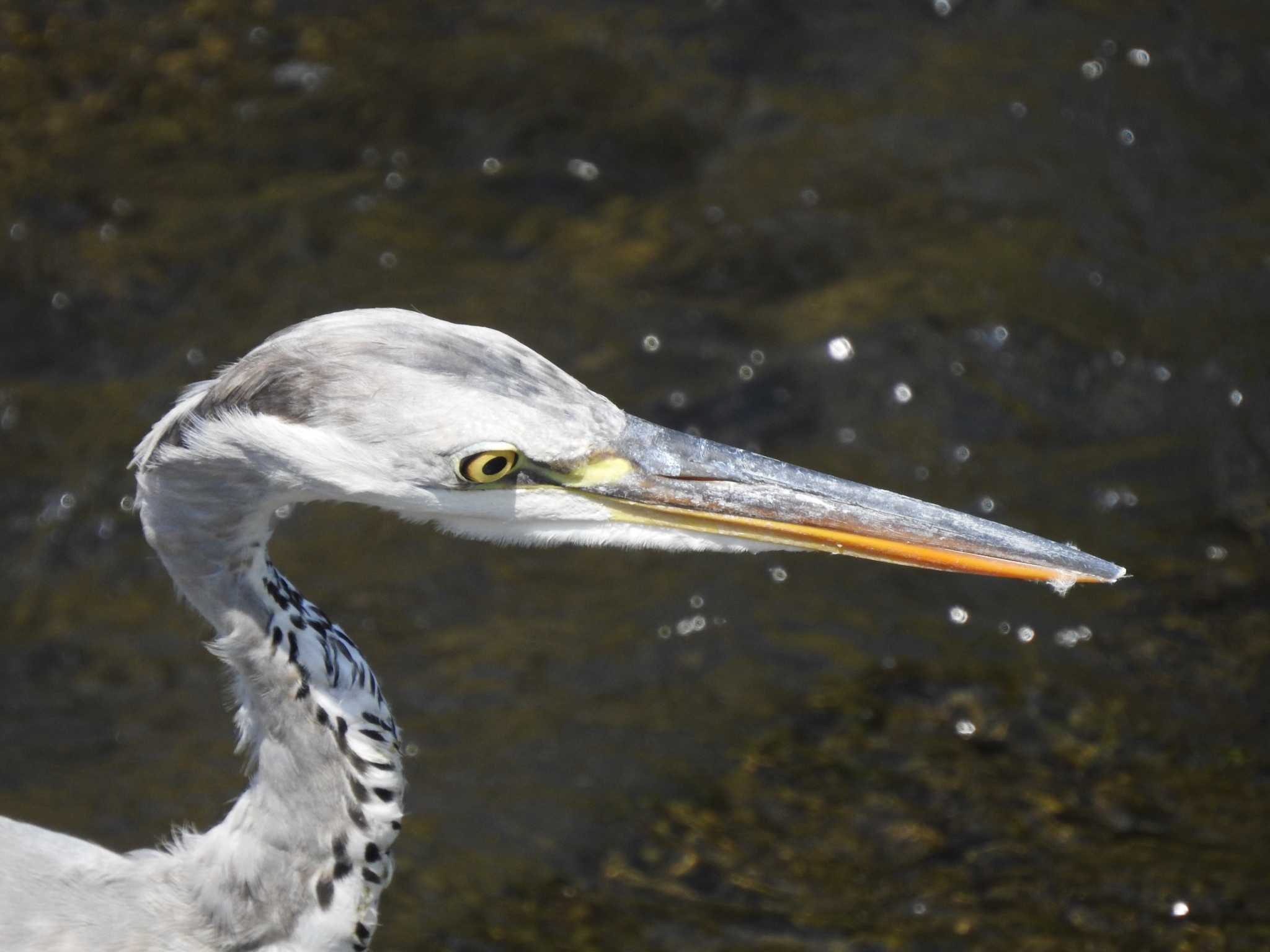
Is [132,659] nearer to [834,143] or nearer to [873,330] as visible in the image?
[873,330]

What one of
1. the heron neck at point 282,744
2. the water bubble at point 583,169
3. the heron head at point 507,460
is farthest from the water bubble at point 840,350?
the heron neck at point 282,744

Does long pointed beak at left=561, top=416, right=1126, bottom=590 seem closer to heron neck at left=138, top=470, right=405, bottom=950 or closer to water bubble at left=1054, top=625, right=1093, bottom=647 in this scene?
heron neck at left=138, top=470, right=405, bottom=950

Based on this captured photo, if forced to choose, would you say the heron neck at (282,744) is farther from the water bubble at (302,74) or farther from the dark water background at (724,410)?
the water bubble at (302,74)

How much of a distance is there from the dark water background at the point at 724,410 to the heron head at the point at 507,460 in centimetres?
165

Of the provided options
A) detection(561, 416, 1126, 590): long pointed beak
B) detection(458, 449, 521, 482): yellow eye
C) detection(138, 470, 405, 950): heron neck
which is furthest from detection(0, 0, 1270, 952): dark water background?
detection(458, 449, 521, 482): yellow eye

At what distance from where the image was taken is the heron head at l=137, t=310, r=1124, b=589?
2664mm

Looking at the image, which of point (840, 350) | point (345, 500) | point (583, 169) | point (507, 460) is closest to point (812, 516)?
point (507, 460)

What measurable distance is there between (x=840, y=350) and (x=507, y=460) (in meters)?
3.11

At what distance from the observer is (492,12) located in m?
6.89

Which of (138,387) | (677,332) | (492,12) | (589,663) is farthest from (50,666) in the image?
(492,12)

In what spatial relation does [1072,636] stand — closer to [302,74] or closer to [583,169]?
[583,169]

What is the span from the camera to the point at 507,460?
276 cm

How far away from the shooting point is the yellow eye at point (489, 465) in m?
2.71

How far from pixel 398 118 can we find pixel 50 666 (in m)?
2.90
